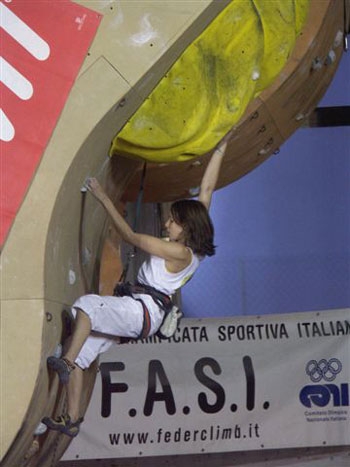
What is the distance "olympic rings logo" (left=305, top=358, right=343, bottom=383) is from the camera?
8453 mm

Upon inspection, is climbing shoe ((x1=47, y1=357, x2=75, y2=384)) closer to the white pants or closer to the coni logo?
the white pants

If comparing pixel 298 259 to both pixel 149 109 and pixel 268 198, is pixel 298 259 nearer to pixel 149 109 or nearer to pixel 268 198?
pixel 268 198

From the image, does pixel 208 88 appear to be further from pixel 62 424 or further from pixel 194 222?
pixel 62 424

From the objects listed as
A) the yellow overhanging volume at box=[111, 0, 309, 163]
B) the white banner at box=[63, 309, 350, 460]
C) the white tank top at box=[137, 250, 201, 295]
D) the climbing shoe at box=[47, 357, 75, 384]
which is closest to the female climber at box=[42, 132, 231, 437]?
the white tank top at box=[137, 250, 201, 295]

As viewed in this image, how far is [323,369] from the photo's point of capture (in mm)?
8469

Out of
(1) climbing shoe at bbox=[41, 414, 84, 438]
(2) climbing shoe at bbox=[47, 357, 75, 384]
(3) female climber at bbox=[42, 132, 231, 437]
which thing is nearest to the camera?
(2) climbing shoe at bbox=[47, 357, 75, 384]

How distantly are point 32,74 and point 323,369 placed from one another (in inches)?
160

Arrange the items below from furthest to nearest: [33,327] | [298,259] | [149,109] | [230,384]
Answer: [298,259], [230,384], [149,109], [33,327]

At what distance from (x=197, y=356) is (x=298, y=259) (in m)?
1.38

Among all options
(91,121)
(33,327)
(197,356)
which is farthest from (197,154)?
(197,356)

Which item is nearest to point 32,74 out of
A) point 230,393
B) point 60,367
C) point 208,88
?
point 208,88

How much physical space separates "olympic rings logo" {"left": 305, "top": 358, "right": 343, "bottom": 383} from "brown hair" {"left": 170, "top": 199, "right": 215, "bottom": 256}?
320 cm

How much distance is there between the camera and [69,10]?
529 centimetres

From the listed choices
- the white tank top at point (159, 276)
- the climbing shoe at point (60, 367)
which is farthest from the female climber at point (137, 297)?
the climbing shoe at point (60, 367)
